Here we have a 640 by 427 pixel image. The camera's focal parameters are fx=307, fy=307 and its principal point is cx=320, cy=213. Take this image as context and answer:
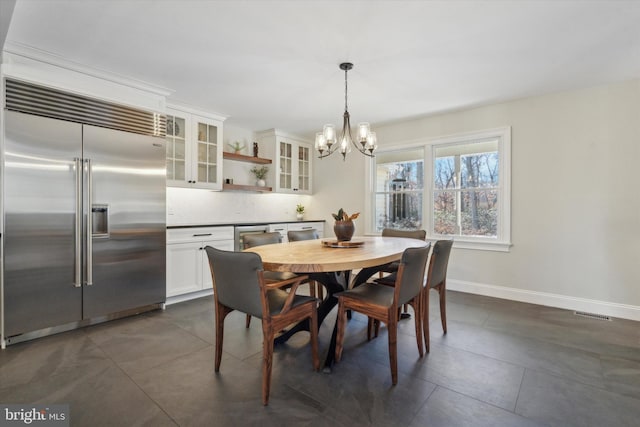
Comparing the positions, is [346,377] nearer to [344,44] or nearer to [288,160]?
[344,44]

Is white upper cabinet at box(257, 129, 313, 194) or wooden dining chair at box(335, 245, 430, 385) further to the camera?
white upper cabinet at box(257, 129, 313, 194)

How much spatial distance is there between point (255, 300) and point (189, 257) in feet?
7.32

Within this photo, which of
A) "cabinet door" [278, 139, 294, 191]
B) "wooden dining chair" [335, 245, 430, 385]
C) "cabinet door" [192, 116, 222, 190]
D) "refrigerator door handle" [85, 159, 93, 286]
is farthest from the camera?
"cabinet door" [278, 139, 294, 191]

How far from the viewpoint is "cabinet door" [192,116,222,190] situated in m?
4.11

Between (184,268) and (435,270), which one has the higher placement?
(435,270)

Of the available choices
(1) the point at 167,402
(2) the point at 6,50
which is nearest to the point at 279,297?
(1) the point at 167,402

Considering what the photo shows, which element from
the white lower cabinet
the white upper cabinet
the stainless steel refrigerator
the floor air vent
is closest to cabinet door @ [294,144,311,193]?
the white upper cabinet

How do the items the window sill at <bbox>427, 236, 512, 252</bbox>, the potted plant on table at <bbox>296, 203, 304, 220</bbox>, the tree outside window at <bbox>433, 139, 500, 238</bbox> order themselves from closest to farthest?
1. the window sill at <bbox>427, 236, 512, 252</bbox>
2. the tree outside window at <bbox>433, 139, 500, 238</bbox>
3. the potted plant on table at <bbox>296, 203, 304, 220</bbox>

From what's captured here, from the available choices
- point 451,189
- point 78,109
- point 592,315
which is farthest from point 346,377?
point 78,109

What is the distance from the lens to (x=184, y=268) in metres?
3.66

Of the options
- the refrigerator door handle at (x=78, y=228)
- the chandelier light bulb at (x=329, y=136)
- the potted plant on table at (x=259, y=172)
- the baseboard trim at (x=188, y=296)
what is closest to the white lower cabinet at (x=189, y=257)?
the baseboard trim at (x=188, y=296)

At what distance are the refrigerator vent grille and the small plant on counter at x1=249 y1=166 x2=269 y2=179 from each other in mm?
1921

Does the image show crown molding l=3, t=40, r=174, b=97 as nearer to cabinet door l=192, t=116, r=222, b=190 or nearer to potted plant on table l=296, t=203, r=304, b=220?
cabinet door l=192, t=116, r=222, b=190

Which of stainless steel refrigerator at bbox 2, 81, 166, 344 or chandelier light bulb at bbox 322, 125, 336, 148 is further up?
chandelier light bulb at bbox 322, 125, 336, 148
